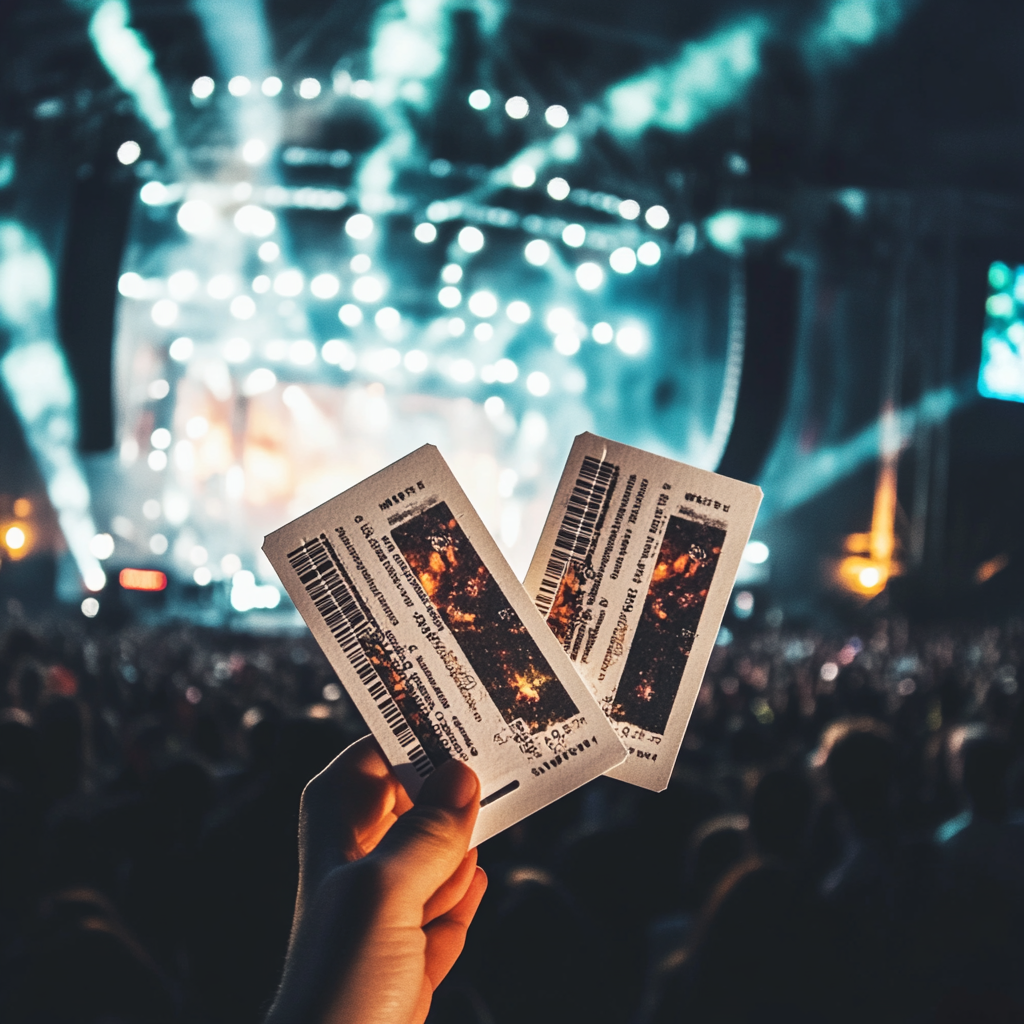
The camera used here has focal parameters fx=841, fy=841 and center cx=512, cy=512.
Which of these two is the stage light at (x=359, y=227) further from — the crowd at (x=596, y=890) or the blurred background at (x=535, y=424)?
the crowd at (x=596, y=890)

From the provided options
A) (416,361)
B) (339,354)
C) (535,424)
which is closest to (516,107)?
(416,361)

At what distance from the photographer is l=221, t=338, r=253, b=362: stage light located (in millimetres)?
16734

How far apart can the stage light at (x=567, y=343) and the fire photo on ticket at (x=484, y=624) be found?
14774 millimetres

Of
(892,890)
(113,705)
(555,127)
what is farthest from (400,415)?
(892,890)

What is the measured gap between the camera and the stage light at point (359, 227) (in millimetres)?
13984

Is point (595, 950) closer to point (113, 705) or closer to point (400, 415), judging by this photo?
point (113, 705)

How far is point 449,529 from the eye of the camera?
45.6 inches

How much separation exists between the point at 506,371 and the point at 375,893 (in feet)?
52.8

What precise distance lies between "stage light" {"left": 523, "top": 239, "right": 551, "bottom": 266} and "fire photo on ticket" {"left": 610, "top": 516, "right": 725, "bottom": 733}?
13.7 meters

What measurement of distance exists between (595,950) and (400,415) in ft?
50.6

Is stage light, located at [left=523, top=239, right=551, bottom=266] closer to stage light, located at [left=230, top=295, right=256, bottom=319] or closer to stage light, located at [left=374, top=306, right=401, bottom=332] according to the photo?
stage light, located at [left=374, top=306, right=401, bottom=332]

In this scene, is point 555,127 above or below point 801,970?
above

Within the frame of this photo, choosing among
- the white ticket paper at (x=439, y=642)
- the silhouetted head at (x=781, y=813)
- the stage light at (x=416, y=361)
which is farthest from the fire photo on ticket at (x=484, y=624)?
the stage light at (x=416, y=361)

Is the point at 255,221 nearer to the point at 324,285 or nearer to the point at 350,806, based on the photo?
the point at 324,285
